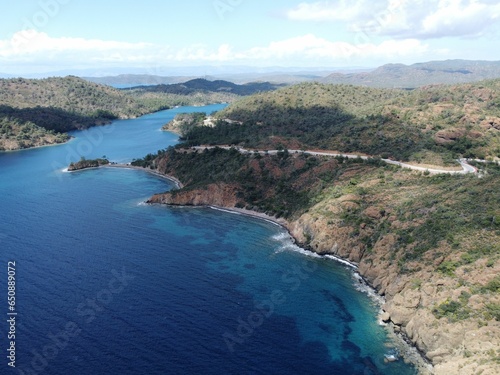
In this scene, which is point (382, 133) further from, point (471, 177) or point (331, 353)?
point (331, 353)

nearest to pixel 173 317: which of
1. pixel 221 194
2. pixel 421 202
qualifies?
pixel 421 202

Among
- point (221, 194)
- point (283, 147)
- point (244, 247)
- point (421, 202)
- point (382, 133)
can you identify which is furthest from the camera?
point (283, 147)

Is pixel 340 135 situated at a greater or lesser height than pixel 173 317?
greater

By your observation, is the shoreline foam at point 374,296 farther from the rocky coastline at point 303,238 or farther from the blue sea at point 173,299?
the blue sea at point 173,299

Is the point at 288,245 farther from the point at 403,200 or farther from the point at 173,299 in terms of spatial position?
the point at 173,299

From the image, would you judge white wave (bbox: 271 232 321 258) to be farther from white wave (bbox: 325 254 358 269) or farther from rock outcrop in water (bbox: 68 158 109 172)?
rock outcrop in water (bbox: 68 158 109 172)

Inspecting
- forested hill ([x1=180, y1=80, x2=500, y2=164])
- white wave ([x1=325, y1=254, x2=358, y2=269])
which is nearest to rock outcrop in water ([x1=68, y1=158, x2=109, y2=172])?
forested hill ([x1=180, y1=80, x2=500, y2=164])

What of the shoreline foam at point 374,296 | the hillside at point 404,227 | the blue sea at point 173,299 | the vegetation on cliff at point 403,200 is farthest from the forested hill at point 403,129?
the blue sea at point 173,299
